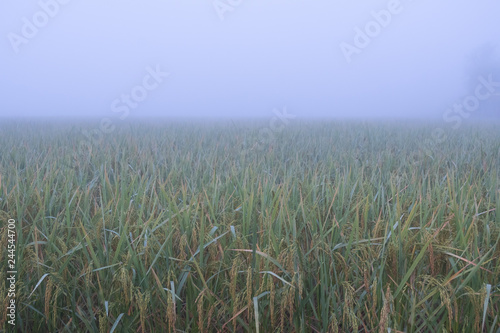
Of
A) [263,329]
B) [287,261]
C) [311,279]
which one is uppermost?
[287,261]

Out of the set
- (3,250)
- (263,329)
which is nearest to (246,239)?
(263,329)

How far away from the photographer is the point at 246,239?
158cm

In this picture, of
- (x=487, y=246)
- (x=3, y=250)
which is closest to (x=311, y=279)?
(x=487, y=246)

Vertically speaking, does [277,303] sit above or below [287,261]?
below

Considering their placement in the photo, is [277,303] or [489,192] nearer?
[277,303]

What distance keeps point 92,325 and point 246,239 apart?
2.01 ft

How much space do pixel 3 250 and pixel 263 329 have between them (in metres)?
1.01

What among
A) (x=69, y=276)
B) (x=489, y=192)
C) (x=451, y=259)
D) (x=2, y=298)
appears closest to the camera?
(x=2, y=298)

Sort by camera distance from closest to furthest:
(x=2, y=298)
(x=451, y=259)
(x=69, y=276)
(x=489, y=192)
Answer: (x=2, y=298) → (x=451, y=259) → (x=69, y=276) → (x=489, y=192)

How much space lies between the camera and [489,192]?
8.04ft

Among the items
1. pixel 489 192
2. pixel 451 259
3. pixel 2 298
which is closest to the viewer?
pixel 2 298

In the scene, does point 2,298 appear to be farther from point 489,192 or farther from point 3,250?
point 489,192

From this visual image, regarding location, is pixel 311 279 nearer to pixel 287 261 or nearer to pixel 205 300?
pixel 287 261

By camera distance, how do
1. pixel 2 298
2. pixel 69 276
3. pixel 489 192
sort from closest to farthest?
pixel 2 298
pixel 69 276
pixel 489 192
